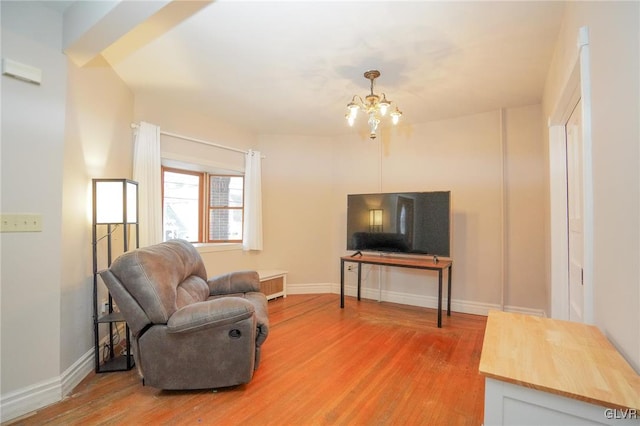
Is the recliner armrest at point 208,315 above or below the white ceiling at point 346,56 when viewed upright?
below

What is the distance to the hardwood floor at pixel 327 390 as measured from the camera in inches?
73.4

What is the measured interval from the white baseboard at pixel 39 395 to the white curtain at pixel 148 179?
1395mm

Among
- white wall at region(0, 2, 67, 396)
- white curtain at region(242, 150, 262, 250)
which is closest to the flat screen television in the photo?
white curtain at region(242, 150, 262, 250)

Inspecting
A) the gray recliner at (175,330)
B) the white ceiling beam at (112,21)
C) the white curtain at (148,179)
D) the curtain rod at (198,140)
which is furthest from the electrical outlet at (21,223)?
the curtain rod at (198,140)

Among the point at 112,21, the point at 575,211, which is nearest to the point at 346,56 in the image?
the point at 112,21

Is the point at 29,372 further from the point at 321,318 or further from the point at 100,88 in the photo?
the point at 321,318

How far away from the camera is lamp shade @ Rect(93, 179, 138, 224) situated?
2410mm

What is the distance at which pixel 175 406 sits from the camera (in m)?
1.97

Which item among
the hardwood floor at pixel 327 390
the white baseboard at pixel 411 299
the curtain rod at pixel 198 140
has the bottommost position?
the hardwood floor at pixel 327 390

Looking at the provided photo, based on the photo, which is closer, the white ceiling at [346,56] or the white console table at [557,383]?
the white console table at [557,383]

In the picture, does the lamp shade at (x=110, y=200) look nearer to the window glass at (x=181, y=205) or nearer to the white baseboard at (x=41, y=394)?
the white baseboard at (x=41, y=394)

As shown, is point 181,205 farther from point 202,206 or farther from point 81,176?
point 81,176

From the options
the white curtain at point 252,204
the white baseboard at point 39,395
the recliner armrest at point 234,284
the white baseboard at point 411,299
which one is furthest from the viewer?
the white curtain at point 252,204

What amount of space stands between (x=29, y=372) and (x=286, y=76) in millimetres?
2925
